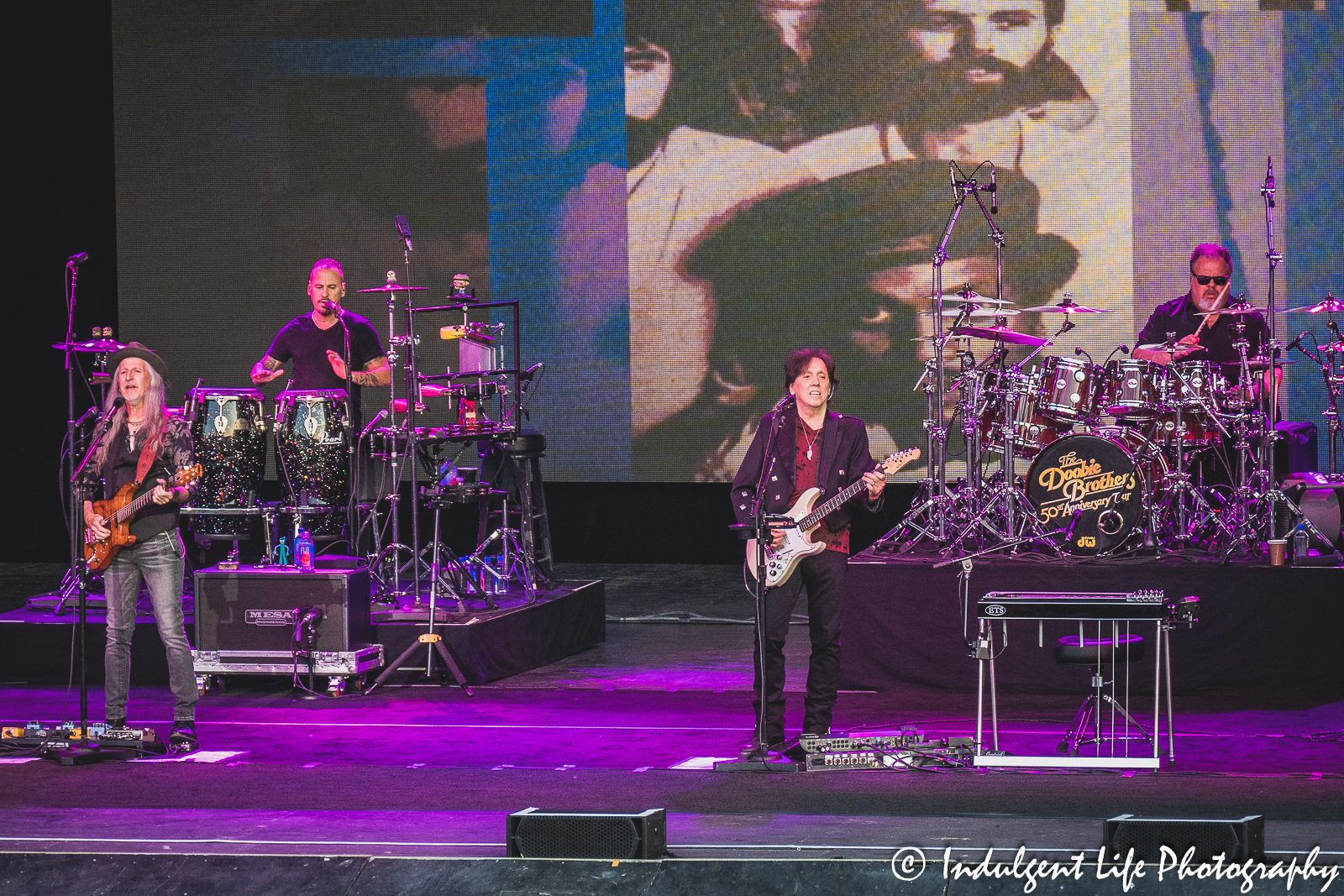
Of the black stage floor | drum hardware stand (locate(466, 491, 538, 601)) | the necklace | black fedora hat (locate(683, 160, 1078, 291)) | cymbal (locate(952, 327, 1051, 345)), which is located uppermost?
black fedora hat (locate(683, 160, 1078, 291))

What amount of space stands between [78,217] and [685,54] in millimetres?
5513

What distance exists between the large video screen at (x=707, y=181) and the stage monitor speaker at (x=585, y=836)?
7.27m

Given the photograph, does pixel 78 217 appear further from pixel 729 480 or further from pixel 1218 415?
pixel 1218 415

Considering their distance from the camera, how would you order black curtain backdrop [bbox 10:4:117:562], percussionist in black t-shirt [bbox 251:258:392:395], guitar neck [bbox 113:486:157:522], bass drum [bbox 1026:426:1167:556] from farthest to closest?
black curtain backdrop [bbox 10:4:117:562] < percussionist in black t-shirt [bbox 251:258:392:395] < bass drum [bbox 1026:426:1167:556] < guitar neck [bbox 113:486:157:522]

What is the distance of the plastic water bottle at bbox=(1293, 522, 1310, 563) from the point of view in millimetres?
8125

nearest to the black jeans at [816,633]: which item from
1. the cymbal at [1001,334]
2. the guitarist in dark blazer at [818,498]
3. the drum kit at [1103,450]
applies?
the guitarist in dark blazer at [818,498]

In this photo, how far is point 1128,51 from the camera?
1119 cm

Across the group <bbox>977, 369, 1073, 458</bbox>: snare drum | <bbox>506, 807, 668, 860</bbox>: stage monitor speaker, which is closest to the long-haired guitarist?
<bbox>506, 807, 668, 860</bbox>: stage monitor speaker

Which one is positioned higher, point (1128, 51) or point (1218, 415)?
point (1128, 51)

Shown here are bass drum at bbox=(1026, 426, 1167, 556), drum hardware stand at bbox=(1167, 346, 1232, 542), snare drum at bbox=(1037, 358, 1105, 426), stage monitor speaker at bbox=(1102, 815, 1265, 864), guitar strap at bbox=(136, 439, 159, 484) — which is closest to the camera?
stage monitor speaker at bbox=(1102, 815, 1265, 864)

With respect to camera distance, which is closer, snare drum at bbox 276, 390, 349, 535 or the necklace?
the necklace

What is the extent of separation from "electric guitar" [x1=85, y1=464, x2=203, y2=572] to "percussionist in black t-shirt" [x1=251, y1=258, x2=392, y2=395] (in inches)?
100

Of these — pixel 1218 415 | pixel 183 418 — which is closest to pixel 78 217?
pixel 183 418

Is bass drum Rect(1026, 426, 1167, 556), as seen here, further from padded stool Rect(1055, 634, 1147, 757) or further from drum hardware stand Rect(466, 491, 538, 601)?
drum hardware stand Rect(466, 491, 538, 601)
